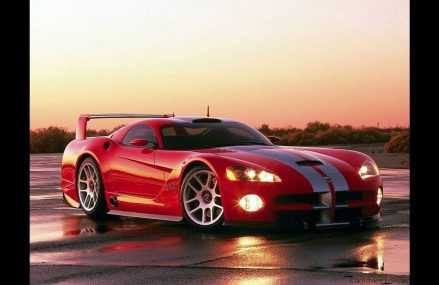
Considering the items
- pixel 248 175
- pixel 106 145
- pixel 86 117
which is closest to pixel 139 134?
pixel 106 145

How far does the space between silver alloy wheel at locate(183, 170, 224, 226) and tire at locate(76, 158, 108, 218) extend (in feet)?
5.90

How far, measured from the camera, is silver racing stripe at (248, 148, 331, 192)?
9.65 m

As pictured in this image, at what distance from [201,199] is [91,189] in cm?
241

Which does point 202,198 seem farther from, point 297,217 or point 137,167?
point 137,167

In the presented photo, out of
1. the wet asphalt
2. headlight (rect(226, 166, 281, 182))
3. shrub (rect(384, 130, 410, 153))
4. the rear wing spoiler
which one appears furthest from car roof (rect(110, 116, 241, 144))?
shrub (rect(384, 130, 410, 153))

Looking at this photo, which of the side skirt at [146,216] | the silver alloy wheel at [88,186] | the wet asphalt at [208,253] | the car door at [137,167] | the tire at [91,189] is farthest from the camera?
the silver alloy wheel at [88,186]

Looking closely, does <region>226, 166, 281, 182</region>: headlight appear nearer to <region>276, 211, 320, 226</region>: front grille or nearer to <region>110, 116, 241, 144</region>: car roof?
<region>276, 211, 320, 226</region>: front grille

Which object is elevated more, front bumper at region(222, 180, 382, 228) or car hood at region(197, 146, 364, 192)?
car hood at region(197, 146, 364, 192)

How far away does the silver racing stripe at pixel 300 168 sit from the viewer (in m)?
9.65

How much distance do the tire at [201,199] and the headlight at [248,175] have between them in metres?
0.25

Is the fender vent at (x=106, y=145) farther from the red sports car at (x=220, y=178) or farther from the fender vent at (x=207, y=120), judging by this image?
the fender vent at (x=207, y=120)

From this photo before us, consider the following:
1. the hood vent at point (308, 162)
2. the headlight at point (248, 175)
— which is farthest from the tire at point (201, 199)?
the hood vent at point (308, 162)
